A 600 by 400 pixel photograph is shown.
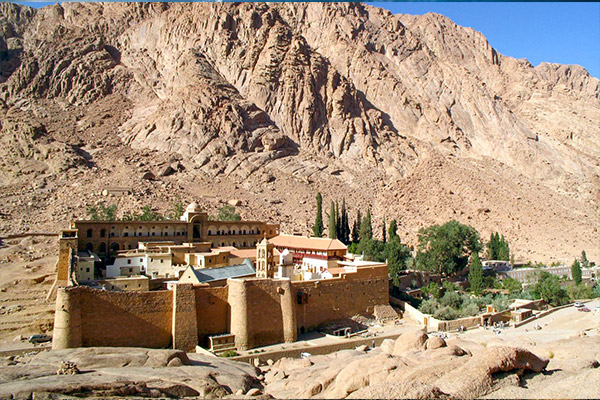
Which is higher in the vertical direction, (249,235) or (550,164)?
(550,164)

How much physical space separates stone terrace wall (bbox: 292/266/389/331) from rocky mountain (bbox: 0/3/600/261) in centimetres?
2227

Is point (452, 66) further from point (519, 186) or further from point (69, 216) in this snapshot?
point (69, 216)

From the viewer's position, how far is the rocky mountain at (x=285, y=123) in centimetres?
5494

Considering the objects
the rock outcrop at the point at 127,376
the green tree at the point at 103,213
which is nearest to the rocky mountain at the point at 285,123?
the green tree at the point at 103,213

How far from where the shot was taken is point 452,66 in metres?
84.8

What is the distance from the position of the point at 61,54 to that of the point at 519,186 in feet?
198

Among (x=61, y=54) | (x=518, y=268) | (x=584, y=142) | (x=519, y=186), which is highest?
(x=61, y=54)

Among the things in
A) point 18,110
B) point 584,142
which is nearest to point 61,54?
point 18,110

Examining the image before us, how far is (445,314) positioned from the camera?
27.4 m

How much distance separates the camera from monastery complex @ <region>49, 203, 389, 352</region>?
19.4 m

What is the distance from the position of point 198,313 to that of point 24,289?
10021mm

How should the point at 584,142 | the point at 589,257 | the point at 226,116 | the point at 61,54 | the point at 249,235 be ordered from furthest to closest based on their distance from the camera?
the point at 584,142, the point at 61,54, the point at 226,116, the point at 589,257, the point at 249,235

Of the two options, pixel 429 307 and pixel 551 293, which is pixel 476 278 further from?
pixel 429 307

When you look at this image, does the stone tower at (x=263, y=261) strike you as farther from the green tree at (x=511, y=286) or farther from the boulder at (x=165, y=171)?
the boulder at (x=165, y=171)
